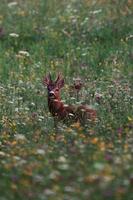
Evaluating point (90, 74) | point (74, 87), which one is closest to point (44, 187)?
point (74, 87)

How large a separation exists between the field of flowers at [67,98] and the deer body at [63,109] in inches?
5.8

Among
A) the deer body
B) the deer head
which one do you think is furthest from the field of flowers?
the deer head

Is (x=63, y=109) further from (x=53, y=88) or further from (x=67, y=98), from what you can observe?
(x=67, y=98)

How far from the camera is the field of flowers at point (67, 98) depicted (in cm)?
536

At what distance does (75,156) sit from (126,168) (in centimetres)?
69

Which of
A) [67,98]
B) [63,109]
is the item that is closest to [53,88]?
[63,109]

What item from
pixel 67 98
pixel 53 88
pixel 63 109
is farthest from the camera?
pixel 67 98

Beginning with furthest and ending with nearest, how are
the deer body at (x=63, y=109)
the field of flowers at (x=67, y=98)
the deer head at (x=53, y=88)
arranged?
1. the deer head at (x=53, y=88)
2. the deer body at (x=63, y=109)
3. the field of flowers at (x=67, y=98)

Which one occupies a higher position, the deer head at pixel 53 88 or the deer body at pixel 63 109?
the deer head at pixel 53 88

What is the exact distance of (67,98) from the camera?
9.58m

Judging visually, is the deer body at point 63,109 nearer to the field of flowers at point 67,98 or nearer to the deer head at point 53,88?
the deer head at point 53,88

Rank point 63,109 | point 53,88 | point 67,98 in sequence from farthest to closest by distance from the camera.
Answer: point 67,98
point 53,88
point 63,109

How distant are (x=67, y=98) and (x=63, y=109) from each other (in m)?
0.73

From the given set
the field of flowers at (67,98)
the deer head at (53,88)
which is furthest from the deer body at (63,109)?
the field of flowers at (67,98)
